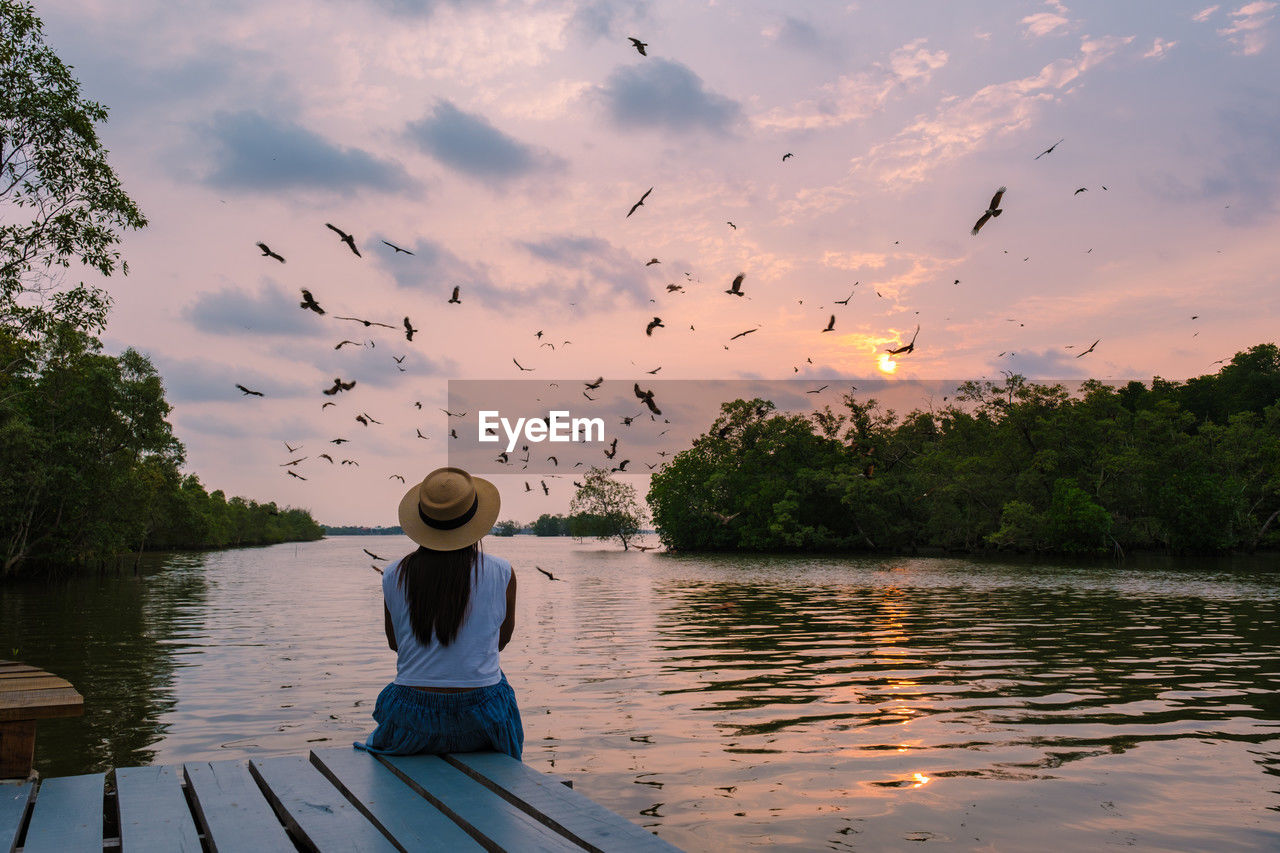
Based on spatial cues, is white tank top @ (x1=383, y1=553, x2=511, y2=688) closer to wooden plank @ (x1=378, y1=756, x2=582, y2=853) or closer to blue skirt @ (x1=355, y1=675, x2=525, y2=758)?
blue skirt @ (x1=355, y1=675, x2=525, y2=758)

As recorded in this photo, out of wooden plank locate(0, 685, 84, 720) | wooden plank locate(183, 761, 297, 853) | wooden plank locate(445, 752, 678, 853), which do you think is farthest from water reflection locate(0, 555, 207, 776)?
wooden plank locate(445, 752, 678, 853)

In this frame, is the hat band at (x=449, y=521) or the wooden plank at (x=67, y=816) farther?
the hat band at (x=449, y=521)

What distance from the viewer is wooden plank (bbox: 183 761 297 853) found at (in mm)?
4133

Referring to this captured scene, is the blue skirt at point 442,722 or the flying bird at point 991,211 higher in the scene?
the flying bird at point 991,211

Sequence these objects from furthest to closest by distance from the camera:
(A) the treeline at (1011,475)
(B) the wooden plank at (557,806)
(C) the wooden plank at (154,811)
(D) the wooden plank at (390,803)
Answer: (A) the treeline at (1011,475) → (C) the wooden plank at (154,811) → (D) the wooden plank at (390,803) → (B) the wooden plank at (557,806)

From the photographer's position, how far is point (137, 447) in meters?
54.0

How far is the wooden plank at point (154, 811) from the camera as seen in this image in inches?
163

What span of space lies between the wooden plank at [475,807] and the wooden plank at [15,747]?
1.99 m

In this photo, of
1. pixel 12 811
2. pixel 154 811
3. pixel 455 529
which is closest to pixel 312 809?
pixel 154 811

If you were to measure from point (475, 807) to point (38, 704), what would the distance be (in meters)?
2.80

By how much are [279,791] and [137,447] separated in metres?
56.4

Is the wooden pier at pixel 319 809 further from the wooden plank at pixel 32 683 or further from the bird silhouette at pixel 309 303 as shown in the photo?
the bird silhouette at pixel 309 303

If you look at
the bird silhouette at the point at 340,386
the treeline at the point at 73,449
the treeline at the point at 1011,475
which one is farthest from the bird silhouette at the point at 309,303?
the treeline at the point at 1011,475

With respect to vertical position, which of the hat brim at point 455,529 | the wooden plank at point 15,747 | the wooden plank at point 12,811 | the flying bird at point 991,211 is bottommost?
the wooden plank at point 12,811
